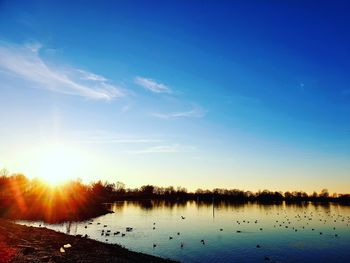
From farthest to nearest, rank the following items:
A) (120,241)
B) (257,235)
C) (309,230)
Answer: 1. (309,230)
2. (257,235)
3. (120,241)

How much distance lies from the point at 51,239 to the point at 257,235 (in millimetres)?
50005

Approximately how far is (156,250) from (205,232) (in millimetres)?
28347

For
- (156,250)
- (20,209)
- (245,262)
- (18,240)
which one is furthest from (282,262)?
(20,209)

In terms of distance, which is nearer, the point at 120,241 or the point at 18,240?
the point at 18,240

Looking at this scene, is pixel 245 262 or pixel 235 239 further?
pixel 235 239

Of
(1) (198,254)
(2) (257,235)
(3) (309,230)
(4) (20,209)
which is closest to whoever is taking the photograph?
(1) (198,254)

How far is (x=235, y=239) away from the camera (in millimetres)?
67375

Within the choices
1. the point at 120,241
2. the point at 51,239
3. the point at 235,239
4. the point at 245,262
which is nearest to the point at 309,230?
the point at 235,239

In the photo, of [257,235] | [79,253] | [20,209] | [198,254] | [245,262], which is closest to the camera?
[79,253]

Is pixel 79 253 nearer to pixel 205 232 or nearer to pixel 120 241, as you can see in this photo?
pixel 120 241

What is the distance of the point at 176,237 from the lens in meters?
68.1

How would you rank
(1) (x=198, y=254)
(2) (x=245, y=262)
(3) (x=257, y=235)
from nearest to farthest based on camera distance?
(2) (x=245, y=262), (1) (x=198, y=254), (3) (x=257, y=235)

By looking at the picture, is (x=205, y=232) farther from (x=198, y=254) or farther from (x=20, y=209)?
(x=20, y=209)

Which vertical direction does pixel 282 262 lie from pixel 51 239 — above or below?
below
